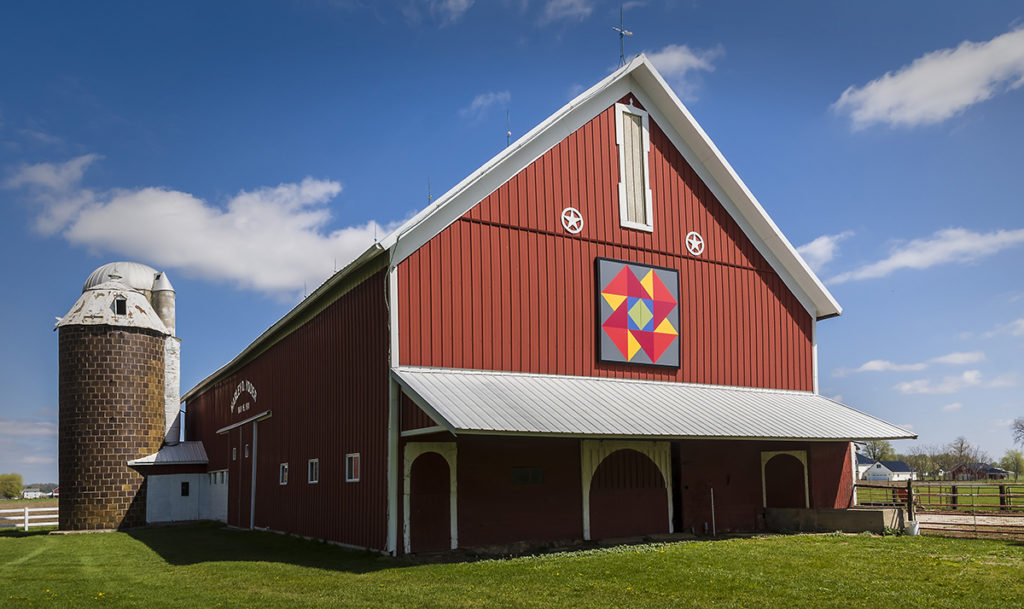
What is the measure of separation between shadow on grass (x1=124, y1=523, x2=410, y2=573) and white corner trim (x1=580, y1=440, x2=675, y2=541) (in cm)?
498

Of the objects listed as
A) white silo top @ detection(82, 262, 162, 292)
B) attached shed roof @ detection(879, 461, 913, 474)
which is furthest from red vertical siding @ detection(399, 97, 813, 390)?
attached shed roof @ detection(879, 461, 913, 474)

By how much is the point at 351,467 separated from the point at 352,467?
7cm

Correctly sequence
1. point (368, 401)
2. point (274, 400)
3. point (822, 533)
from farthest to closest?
point (274, 400), point (822, 533), point (368, 401)

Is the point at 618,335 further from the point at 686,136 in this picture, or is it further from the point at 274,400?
the point at 274,400

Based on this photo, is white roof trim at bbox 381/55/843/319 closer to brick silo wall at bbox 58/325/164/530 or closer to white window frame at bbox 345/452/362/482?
white window frame at bbox 345/452/362/482

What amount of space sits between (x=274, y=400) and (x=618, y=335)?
12154 millimetres

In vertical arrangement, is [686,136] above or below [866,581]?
above

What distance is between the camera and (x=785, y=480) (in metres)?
24.6

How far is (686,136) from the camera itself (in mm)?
23766

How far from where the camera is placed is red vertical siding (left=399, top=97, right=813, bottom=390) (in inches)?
765

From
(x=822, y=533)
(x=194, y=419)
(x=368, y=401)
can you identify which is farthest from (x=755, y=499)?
(x=194, y=419)

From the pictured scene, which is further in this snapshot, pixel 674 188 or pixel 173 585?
pixel 674 188

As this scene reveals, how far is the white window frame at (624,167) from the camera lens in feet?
73.2

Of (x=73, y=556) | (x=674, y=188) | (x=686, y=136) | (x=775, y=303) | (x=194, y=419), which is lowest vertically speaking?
(x=73, y=556)
